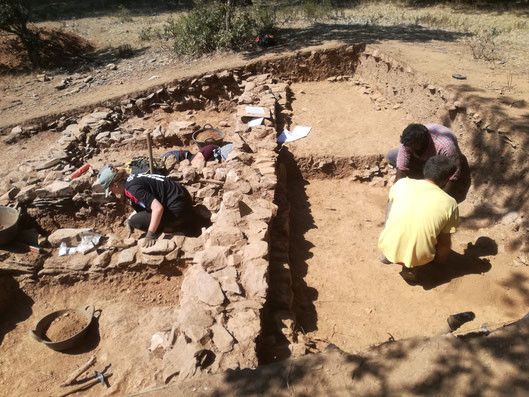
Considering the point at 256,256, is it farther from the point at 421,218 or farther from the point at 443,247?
the point at 443,247

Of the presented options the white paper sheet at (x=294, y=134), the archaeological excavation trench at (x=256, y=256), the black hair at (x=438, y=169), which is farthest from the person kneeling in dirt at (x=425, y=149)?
the white paper sheet at (x=294, y=134)

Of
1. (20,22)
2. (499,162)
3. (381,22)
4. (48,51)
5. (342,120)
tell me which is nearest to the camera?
(499,162)

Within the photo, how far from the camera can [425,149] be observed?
4.46 m

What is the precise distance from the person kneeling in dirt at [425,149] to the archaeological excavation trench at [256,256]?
70 centimetres

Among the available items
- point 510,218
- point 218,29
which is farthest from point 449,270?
point 218,29

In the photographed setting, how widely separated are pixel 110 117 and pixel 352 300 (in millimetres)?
6532

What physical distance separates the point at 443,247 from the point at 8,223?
209 inches

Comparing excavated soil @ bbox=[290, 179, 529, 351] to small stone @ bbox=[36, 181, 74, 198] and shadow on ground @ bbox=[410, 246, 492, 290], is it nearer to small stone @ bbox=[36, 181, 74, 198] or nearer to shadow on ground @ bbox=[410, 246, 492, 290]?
shadow on ground @ bbox=[410, 246, 492, 290]

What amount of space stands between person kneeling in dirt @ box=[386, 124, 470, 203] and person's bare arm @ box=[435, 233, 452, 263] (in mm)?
1019

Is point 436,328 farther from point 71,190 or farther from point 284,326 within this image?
point 71,190

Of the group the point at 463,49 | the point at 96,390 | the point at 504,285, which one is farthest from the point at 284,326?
the point at 463,49

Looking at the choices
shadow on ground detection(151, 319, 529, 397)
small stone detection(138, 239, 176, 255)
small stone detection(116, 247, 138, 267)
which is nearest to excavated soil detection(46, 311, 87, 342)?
small stone detection(116, 247, 138, 267)

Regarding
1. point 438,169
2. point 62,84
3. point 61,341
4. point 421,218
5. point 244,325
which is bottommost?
point 61,341

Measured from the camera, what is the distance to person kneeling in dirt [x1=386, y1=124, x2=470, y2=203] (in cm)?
429
